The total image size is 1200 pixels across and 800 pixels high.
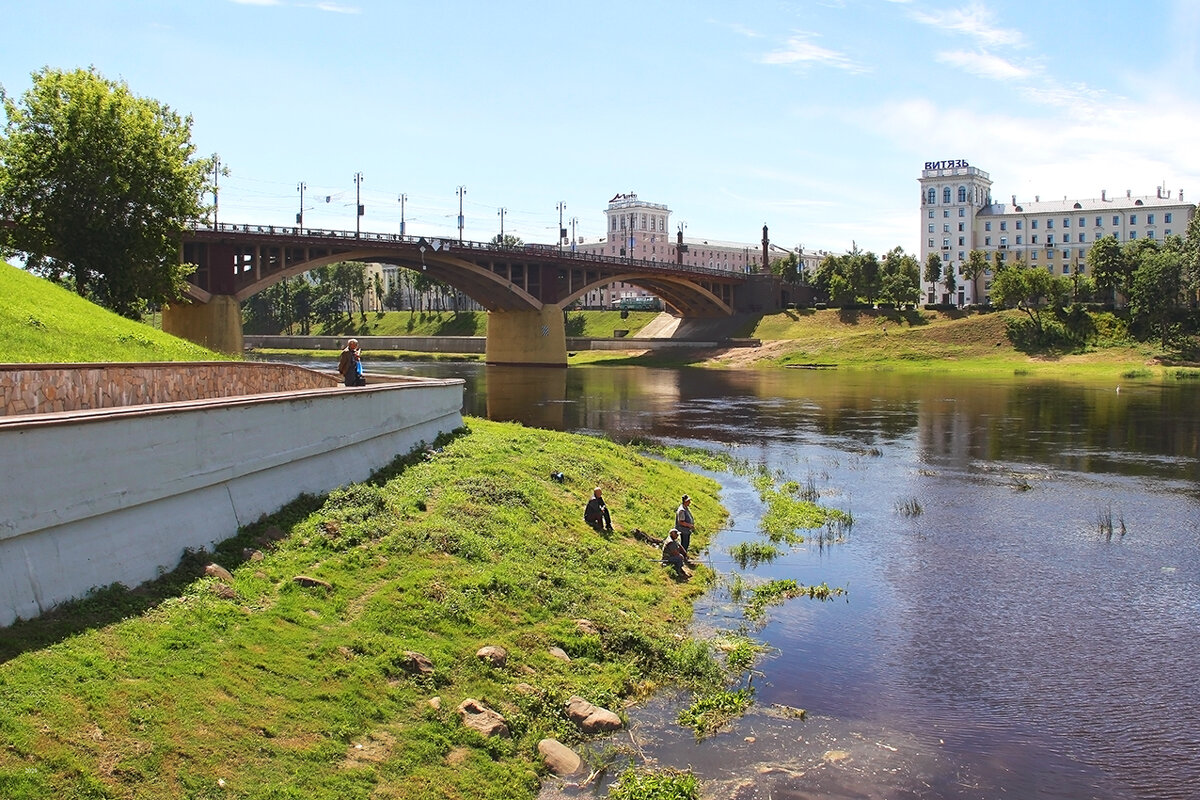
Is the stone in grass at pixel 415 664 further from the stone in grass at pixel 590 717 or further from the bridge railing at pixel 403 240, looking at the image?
the bridge railing at pixel 403 240

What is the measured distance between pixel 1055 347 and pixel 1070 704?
309 ft

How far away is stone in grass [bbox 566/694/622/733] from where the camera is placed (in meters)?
14.4

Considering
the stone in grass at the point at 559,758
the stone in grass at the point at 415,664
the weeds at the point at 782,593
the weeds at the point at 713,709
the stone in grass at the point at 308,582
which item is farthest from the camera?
the weeds at the point at 782,593

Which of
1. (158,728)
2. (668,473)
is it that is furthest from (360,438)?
(668,473)

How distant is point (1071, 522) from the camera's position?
98.1 ft

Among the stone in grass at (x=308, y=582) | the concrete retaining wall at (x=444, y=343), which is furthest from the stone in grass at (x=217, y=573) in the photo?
the concrete retaining wall at (x=444, y=343)

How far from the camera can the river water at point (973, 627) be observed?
14.1 metres

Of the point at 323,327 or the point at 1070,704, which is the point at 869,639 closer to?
the point at 1070,704

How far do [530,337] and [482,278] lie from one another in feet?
38.4

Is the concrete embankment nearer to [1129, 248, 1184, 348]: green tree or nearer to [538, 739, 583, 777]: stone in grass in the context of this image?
[1129, 248, 1184, 348]: green tree

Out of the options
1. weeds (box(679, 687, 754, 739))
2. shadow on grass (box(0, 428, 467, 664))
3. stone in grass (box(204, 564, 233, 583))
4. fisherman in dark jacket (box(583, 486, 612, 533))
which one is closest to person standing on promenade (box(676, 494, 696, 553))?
fisherman in dark jacket (box(583, 486, 612, 533))

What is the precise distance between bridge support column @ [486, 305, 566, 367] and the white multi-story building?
2840 inches

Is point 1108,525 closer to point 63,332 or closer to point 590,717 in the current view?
point 590,717

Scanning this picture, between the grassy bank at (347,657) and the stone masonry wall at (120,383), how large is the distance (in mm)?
3517
